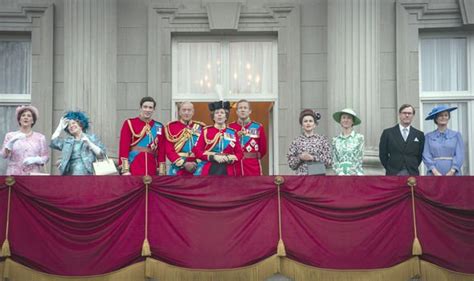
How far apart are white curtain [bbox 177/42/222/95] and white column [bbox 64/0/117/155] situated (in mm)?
1370

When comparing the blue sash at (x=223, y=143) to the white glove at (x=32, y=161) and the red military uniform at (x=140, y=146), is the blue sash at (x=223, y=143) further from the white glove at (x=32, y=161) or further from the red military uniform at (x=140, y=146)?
the white glove at (x=32, y=161)

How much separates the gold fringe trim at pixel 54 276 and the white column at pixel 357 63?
509cm

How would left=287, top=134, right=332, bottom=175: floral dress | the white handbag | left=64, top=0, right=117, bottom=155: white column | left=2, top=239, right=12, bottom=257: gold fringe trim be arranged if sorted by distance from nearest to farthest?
left=2, top=239, right=12, bottom=257: gold fringe trim < the white handbag < left=287, top=134, right=332, bottom=175: floral dress < left=64, top=0, right=117, bottom=155: white column

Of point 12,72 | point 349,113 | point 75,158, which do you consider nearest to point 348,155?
Result: point 349,113

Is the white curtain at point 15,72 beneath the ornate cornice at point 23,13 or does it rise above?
beneath

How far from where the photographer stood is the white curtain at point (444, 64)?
53.3ft

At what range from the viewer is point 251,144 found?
1341 cm

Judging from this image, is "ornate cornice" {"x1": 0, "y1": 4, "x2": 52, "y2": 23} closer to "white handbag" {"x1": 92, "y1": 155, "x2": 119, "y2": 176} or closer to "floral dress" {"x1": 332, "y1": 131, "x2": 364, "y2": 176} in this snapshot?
"white handbag" {"x1": 92, "y1": 155, "x2": 119, "y2": 176}

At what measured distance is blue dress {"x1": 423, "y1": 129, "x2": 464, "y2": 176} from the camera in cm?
1328

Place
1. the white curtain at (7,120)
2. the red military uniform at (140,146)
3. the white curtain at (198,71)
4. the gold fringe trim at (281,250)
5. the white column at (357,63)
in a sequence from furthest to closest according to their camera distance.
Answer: the white curtain at (198,71)
the white curtain at (7,120)
the white column at (357,63)
the red military uniform at (140,146)
the gold fringe trim at (281,250)

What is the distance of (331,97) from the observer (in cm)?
1529

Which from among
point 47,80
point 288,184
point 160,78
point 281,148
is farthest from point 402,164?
point 47,80

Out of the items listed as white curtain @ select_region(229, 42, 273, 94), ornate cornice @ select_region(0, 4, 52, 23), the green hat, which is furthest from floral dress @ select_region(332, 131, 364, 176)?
ornate cornice @ select_region(0, 4, 52, 23)

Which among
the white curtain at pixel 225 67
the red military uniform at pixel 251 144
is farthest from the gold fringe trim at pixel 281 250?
the white curtain at pixel 225 67
